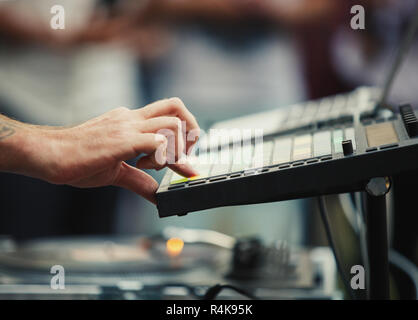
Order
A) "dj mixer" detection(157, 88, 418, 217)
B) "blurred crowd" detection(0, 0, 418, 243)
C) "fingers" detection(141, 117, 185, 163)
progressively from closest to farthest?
"dj mixer" detection(157, 88, 418, 217) < "fingers" detection(141, 117, 185, 163) < "blurred crowd" detection(0, 0, 418, 243)

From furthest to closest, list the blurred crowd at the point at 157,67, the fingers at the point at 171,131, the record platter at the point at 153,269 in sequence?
1. the blurred crowd at the point at 157,67
2. the record platter at the point at 153,269
3. the fingers at the point at 171,131

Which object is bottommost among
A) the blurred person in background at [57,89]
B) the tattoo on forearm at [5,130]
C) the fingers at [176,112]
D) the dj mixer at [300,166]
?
the dj mixer at [300,166]

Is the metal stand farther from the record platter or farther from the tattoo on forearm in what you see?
the tattoo on forearm

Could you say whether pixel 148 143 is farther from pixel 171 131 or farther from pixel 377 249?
pixel 377 249

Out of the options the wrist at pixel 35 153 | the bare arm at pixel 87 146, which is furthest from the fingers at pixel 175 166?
the wrist at pixel 35 153

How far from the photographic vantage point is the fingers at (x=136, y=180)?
0.60 m

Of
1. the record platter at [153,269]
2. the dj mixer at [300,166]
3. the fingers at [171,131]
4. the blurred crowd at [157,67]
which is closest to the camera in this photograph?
the dj mixer at [300,166]

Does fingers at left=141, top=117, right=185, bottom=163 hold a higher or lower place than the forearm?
higher

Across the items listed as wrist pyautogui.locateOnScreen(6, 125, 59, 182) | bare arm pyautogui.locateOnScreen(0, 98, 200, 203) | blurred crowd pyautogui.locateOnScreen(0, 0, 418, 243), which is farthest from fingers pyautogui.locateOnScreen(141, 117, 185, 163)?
blurred crowd pyautogui.locateOnScreen(0, 0, 418, 243)

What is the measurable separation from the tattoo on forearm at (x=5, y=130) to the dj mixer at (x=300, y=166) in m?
0.19

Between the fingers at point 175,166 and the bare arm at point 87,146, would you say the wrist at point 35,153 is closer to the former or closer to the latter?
the bare arm at point 87,146

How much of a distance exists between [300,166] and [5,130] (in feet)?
1.12

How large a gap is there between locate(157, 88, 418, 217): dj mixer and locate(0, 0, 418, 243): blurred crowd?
1069 mm

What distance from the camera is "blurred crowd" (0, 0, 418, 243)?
1701 millimetres
